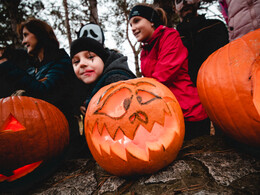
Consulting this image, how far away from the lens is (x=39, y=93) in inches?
69.8

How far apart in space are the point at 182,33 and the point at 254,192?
1971 mm

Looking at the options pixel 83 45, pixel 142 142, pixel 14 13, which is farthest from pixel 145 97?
pixel 14 13

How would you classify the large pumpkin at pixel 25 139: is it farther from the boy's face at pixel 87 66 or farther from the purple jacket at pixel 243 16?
the purple jacket at pixel 243 16

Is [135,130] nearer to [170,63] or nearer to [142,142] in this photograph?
[142,142]

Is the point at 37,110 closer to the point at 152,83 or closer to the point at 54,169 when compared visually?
the point at 54,169

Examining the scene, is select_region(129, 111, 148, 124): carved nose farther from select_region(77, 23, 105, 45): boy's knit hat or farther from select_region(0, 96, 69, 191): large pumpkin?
select_region(77, 23, 105, 45): boy's knit hat

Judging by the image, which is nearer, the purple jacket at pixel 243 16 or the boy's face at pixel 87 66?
the purple jacket at pixel 243 16

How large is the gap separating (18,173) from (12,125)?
0.47 meters

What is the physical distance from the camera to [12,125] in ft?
4.43

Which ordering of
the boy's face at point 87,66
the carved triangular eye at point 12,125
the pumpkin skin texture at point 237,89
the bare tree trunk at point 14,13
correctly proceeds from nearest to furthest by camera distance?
1. the pumpkin skin texture at point 237,89
2. the carved triangular eye at point 12,125
3. the boy's face at point 87,66
4. the bare tree trunk at point 14,13

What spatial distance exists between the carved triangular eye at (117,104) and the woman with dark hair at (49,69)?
1124mm

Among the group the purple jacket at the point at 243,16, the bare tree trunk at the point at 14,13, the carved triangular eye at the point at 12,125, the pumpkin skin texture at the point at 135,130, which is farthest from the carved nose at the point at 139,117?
the bare tree trunk at the point at 14,13

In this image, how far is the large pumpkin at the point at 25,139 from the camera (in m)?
1.27

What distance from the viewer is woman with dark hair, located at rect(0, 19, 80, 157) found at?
1876mm
